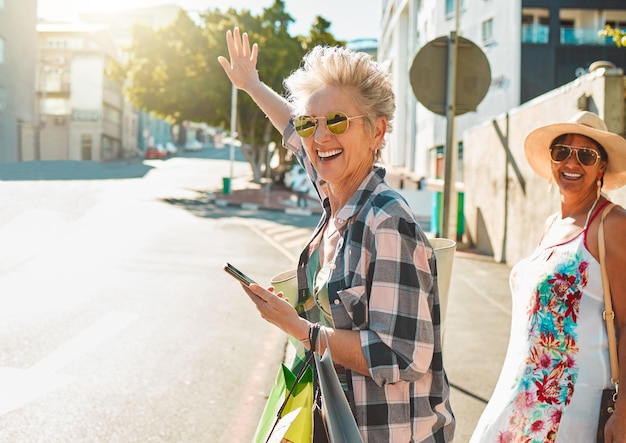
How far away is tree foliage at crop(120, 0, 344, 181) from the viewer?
3331cm

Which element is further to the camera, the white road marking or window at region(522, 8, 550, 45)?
window at region(522, 8, 550, 45)

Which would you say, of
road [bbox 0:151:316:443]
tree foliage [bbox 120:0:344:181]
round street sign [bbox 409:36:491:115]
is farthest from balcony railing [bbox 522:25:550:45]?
round street sign [bbox 409:36:491:115]

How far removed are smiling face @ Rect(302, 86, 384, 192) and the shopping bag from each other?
1.79 feet

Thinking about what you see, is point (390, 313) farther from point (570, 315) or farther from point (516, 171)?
point (516, 171)

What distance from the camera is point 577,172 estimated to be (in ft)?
9.21

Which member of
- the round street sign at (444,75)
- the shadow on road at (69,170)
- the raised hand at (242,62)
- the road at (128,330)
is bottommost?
the road at (128,330)

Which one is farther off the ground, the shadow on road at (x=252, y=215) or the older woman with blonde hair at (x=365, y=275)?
the older woman with blonde hair at (x=365, y=275)

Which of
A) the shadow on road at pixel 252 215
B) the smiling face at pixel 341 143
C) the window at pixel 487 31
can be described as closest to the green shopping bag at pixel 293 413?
the smiling face at pixel 341 143

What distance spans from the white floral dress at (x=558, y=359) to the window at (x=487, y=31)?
32398mm

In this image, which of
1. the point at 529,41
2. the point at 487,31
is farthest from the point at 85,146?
the point at 487,31

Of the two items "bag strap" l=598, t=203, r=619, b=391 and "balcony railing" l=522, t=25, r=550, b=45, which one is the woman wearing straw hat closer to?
"bag strap" l=598, t=203, r=619, b=391

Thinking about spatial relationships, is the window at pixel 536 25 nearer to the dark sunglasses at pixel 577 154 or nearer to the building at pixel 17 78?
the dark sunglasses at pixel 577 154

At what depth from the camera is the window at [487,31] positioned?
33281mm

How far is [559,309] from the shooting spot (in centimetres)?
263
